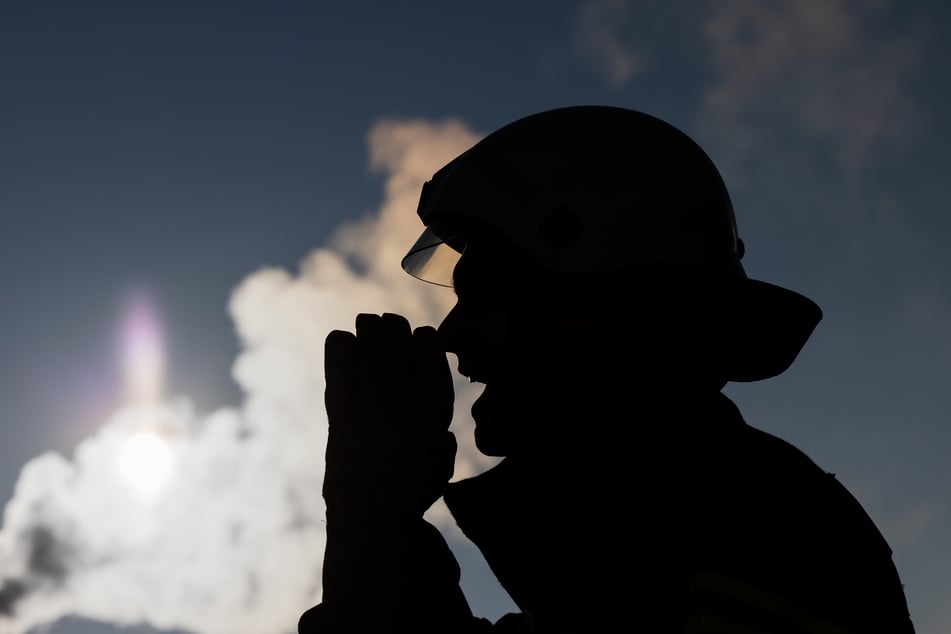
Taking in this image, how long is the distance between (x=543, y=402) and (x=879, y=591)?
1448 mm

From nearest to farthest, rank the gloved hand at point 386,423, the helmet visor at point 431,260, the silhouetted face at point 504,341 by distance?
the silhouetted face at point 504,341 → the gloved hand at point 386,423 → the helmet visor at point 431,260

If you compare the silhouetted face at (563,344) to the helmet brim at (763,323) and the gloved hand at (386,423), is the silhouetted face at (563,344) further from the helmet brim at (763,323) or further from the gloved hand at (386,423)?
the gloved hand at (386,423)

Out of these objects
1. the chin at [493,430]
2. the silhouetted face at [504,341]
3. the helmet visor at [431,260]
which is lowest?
the chin at [493,430]

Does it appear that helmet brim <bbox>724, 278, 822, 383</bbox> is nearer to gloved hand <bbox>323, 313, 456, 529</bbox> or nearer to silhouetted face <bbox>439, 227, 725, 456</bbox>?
silhouetted face <bbox>439, 227, 725, 456</bbox>

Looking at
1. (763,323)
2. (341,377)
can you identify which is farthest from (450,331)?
(763,323)

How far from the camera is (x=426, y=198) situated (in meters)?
4.93

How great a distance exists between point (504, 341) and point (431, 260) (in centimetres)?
184

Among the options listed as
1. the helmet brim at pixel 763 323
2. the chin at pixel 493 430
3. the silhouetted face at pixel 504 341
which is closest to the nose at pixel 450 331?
the silhouetted face at pixel 504 341

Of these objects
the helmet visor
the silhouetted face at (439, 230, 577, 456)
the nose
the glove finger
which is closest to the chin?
the silhouetted face at (439, 230, 577, 456)

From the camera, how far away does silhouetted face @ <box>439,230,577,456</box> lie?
396 centimetres

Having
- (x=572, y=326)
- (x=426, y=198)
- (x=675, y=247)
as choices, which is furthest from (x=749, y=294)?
(x=426, y=198)

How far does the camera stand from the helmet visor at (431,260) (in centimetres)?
568

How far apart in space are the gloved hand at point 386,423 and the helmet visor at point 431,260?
1.17 metres

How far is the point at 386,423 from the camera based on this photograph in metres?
4.35
